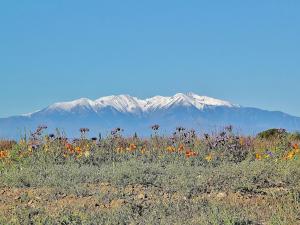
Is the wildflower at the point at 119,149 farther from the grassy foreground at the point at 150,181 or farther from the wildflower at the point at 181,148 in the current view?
the wildflower at the point at 181,148

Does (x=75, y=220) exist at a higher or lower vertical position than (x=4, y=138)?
lower

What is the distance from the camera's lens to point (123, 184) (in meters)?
11.1

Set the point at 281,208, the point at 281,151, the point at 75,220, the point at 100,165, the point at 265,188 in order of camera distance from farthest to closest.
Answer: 1. the point at 281,151
2. the point at 100,165
3. the point at 265,188
4. the point at 281,208
5. the point at 75,220

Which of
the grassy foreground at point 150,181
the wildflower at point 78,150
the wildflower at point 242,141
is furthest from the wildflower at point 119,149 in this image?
the wildflower at point 242,141

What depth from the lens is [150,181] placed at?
36.9 feet

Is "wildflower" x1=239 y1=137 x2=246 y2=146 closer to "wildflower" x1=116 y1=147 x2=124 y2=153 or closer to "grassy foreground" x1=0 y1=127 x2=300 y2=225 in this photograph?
"grassy foreground" x1=0 y1=127 x2=300 y2=225

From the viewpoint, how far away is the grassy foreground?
833 cm

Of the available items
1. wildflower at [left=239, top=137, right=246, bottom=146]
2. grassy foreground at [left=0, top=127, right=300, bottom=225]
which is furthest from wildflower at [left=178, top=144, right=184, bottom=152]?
wildflower at [left=239, top=137, right=246, bottom=146]

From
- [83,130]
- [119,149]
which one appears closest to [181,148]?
[119,149]

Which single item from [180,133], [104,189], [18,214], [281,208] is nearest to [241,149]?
[180,133]

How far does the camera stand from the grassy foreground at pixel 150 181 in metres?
8.33

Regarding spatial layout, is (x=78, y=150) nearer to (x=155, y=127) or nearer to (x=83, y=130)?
(x=83, y=130)

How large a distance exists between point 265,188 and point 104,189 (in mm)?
2584

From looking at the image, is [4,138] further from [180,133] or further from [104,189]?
[104,189]
